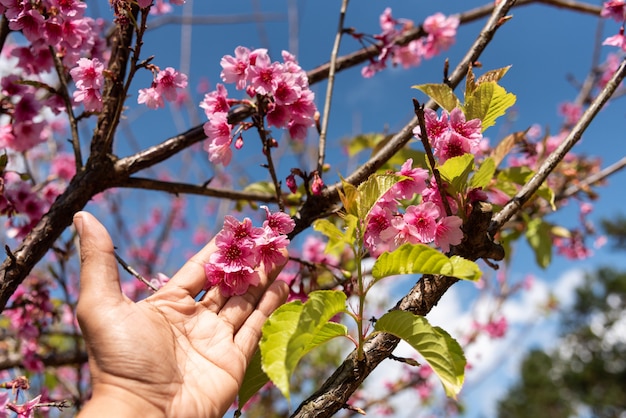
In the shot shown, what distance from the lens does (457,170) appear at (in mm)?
1200

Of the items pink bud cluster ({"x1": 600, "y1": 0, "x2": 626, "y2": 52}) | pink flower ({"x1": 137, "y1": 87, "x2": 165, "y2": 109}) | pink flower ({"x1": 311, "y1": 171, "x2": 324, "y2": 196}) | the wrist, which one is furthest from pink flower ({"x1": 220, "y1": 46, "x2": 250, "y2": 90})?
pink bud cluster ({"x1": 600, "y1": 0, "x2": 626, "y2": 52})

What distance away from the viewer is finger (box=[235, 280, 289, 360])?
4.54ft

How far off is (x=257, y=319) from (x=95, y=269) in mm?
462

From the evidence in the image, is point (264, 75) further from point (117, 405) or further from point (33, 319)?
point (33, 319)

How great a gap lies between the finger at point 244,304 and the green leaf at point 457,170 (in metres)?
0.57

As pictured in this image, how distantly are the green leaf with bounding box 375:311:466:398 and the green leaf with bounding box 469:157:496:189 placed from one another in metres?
0.46

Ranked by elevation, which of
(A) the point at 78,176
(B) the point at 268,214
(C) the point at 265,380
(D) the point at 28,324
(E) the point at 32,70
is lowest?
(C) the point at 265,380

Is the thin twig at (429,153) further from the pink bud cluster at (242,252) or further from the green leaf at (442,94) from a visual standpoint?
the pink bud cluster at (242,252)

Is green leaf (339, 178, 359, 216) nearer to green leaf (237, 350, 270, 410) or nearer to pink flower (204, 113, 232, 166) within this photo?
green leaf (237, 350, 270, 410)

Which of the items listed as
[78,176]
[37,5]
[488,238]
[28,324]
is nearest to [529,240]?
[488,238]

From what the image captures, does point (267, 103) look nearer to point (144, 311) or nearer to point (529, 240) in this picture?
point (144, 311)

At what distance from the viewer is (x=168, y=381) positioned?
1246 mm

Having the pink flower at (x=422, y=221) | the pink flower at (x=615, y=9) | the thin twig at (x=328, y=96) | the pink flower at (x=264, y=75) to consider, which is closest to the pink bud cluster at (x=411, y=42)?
the thin twig at (x=328, y=96)

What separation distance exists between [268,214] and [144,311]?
43cm
